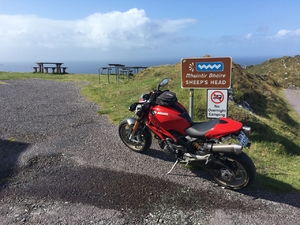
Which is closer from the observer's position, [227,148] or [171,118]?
[227,148]

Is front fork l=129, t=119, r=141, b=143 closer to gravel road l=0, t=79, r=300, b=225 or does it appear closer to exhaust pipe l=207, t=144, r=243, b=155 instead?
gravel road l=0, t=79, r=300, b=225

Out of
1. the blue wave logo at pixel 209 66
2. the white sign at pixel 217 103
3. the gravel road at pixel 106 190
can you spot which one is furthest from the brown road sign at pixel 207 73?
the gravel road at pixel 106 190

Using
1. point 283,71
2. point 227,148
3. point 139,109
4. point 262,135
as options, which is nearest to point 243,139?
point 227,148

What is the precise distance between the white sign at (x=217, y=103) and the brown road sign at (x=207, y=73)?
0.15m

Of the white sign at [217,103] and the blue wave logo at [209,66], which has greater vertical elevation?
the blue wave logo at [209,66]

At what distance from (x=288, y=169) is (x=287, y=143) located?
1.52 metres

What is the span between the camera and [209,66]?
5.66 meters

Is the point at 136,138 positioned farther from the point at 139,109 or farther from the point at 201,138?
the point at 201,138

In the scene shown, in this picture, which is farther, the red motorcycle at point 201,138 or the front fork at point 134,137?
the front fork at point 134,137

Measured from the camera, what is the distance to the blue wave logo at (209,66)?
5.59 meters

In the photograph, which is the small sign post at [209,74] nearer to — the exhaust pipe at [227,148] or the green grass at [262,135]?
the green grass at [262,135]

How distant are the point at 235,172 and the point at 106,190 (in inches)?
76.3

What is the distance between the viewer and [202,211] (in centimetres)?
368

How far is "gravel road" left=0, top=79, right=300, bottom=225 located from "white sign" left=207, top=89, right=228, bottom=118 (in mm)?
1417
